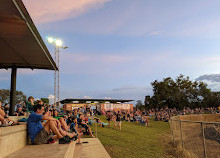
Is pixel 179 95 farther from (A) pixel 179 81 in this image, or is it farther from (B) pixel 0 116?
(B) pixel 0 116

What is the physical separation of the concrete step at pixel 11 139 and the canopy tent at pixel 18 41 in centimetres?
340

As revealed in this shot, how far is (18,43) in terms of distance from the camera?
8.20m

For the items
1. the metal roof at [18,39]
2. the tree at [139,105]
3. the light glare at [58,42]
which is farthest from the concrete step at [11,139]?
the tree at [139,105]

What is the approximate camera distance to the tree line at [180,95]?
5359 centimetres

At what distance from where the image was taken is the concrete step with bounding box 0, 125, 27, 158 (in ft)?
12.8

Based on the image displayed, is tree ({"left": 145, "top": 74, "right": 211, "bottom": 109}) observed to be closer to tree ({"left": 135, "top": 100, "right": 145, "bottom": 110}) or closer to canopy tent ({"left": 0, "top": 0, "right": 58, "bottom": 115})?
tree ({"left": 135, "top": 100, "right": 145, "bottom": 110})

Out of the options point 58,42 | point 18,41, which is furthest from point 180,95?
point 18,41

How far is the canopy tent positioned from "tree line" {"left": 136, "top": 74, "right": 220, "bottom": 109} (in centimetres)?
4670

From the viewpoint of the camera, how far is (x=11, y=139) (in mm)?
4262

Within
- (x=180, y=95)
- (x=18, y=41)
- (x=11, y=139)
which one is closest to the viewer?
(x=11, y=139)

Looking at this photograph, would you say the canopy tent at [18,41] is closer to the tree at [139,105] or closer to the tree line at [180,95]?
the tree line at [180,95]

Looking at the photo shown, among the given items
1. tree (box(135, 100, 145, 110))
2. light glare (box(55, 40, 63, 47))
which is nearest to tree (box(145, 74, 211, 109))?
tree (box(135, 100, 145, 110))

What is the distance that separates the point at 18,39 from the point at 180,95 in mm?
52958

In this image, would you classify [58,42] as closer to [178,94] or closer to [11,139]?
[11,139]
